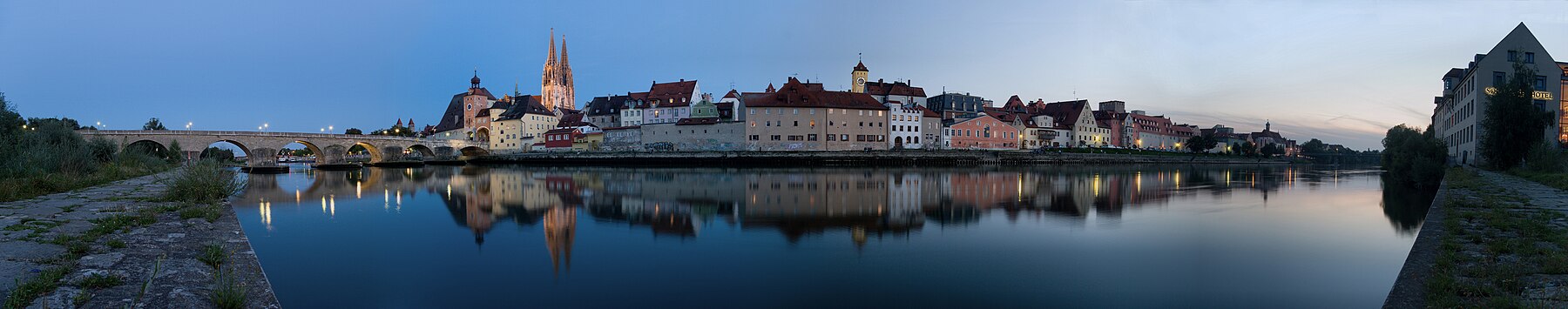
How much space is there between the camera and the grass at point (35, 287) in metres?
4.29

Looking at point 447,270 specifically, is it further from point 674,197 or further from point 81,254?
point 674,197

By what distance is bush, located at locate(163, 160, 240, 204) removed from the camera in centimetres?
1309

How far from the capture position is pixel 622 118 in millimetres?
73562

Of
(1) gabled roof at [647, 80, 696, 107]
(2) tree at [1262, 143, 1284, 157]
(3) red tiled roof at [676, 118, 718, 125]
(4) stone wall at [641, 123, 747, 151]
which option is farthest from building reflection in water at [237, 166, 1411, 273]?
(2) tree at [1262, 143, 1284, 157]

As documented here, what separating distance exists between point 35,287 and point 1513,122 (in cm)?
3978

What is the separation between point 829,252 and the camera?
929cm

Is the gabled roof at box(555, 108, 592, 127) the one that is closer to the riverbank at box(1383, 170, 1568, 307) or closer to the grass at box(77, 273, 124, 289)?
the grass at box(77, 273, 124, 289)

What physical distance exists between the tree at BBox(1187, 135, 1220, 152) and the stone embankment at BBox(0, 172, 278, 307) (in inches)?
3702

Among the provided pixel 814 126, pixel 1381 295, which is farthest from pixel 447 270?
pixel 814 126

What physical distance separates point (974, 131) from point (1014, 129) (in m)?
7.02

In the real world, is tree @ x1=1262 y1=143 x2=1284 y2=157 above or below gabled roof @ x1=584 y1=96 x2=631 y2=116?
below

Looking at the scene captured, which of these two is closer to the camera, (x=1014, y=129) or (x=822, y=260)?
(x=822, y=260)

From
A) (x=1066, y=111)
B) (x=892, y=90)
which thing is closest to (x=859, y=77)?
(x=892, y=90)

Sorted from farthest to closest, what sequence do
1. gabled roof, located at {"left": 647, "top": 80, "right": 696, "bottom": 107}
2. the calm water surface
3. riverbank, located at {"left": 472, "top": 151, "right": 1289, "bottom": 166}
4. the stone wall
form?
gabled roof, located at {"left": 647, "top": 80, "right": 696, "bottom": 107}, the stone wall, riverbank, located at {"left": 472, "top": 151, "right": 1289, "bottom": 166}, the calm water surface
